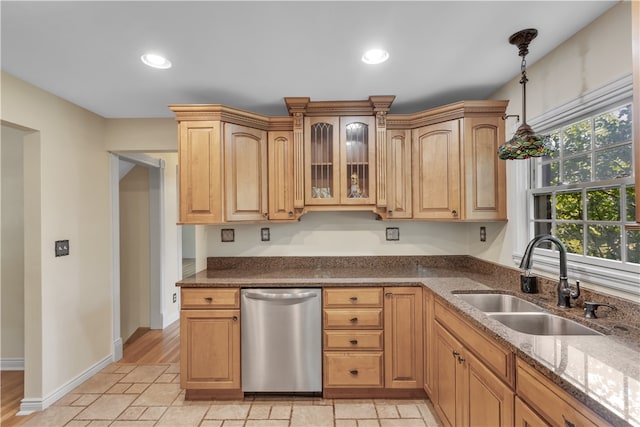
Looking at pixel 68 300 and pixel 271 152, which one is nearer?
pixel 68 300

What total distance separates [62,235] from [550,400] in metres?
3.23

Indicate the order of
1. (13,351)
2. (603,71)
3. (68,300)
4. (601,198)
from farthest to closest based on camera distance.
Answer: (13,351) → (68,300) → (601,198) → (603,71)

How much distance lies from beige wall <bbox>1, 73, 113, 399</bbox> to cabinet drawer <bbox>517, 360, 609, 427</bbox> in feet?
10.1

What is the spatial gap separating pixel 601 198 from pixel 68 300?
12.4 feet

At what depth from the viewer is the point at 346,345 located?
7.62 feet

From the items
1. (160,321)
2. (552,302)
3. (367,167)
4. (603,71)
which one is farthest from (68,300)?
(603,71)

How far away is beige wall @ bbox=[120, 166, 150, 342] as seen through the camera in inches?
150

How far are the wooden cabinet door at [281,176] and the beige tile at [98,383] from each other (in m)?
1.99

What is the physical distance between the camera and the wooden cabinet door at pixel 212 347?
7.59ft

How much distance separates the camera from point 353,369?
7.57ft

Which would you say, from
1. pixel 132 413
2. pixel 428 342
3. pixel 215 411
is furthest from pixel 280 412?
pixel 428 342

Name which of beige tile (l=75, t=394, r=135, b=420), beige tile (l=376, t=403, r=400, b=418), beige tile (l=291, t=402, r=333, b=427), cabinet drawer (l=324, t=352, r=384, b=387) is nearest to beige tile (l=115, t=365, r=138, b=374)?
beige tile (l=75, t=394, r=135, b=420)

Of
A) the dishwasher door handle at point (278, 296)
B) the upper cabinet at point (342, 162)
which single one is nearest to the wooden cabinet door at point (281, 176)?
the upper cabinet at point (342, 162)

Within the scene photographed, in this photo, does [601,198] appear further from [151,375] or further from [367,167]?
[151,375]
